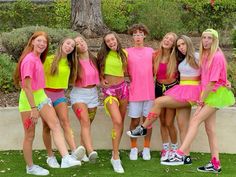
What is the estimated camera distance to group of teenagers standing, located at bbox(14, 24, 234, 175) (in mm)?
6398

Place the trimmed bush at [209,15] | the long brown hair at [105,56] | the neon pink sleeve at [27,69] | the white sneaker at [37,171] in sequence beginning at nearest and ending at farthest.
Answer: the neon pink sleeve at [27,69] → the white sneaker at [37,171] → the long brown hair at [105,56] → the trimmed bush at [209,15]

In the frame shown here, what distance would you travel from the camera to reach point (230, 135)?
7633 mm

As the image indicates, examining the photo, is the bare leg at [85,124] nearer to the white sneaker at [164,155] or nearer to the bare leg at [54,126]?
the bare leg at [54,126]

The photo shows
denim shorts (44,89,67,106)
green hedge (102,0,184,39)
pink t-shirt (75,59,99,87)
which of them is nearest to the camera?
denim shorts (44,89,67,106)

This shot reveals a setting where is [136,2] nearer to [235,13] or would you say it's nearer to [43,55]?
[235,13]

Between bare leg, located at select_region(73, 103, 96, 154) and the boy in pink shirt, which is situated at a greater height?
the boy in pink shirt

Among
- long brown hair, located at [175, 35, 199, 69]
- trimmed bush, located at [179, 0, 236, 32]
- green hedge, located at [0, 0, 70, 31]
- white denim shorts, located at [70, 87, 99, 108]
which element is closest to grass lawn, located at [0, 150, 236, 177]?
white denim shorts, located at [70, 87, 99, 108]

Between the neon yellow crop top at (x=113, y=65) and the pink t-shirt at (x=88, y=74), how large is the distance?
16 cm

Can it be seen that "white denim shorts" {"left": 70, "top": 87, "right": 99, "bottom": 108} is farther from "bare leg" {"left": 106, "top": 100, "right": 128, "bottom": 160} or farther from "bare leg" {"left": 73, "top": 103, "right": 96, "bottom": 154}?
"bare leg" {"left": 106, "top": 100, "right": 128, "bottom": 160}

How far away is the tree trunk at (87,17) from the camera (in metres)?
12.9

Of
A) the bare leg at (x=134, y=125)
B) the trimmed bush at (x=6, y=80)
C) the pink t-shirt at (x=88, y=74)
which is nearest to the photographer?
the pink t-shirt at (x=88, y=74)

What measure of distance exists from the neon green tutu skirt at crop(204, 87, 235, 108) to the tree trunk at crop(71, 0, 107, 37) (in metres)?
6.82

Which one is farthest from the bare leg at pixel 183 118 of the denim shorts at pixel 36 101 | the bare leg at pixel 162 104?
the denim shorts at pixel 36 101

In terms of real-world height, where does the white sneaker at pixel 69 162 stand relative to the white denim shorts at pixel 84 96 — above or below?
below
